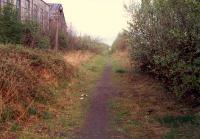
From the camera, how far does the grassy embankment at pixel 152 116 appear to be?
11.0m

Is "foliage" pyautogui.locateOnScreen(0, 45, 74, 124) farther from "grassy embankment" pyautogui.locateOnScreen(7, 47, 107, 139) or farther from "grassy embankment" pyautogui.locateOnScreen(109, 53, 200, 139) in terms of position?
"grassy embankment" pyautogui.locateOnScreen(109, 53, 200, 139)

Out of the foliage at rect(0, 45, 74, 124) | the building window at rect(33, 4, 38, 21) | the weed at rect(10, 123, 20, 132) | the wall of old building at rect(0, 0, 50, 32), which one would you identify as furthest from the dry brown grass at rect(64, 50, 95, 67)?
the weed at rect(10, 123, 20, 132)

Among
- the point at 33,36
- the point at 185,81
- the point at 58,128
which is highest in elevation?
the point at 33,36

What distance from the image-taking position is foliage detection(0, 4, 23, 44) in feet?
68.9

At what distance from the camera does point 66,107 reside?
1402 centimetres

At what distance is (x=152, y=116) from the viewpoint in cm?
1303

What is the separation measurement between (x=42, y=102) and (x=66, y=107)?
0.87 m

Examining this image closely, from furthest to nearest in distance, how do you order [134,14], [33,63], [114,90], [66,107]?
1. [134,14]
2. [114,90]
3. [33,63]
4. [66,107]

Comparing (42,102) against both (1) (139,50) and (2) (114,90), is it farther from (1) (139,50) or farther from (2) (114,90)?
(1) (139,50)

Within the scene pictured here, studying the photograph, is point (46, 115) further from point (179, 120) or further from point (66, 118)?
point (179, 120)

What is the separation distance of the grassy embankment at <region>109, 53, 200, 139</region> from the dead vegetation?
2.25m

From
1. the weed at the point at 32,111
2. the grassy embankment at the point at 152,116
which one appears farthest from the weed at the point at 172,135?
the weed at the point at 32,111

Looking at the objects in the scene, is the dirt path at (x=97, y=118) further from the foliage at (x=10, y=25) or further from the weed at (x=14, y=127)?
the foliage at (x=10, y=25)

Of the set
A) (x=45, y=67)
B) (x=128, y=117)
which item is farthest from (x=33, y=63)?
(x=128, y=117)
